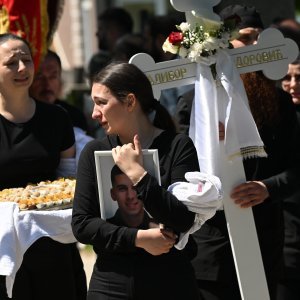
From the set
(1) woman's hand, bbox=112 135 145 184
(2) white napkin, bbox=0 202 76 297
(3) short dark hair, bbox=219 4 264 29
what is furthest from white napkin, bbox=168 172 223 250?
(3) short dark hair, bbox=219 4 264 29

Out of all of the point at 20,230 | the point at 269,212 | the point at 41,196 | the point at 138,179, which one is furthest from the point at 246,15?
the point at 138,179

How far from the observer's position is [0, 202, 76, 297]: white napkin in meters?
4.86

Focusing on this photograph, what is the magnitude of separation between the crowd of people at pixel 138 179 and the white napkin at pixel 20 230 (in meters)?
0.21

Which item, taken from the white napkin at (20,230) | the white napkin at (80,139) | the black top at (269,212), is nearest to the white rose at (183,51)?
the black top at (269,212)

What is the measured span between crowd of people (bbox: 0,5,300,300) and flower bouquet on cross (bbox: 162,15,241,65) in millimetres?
327

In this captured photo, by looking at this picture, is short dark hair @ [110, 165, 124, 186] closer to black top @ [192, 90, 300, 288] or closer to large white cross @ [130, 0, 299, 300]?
large white cross @ [130, 0, 299, 300]

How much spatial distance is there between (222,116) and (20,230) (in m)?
1.08

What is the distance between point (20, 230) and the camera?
4926 mm

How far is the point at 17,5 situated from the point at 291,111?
216 centimetres

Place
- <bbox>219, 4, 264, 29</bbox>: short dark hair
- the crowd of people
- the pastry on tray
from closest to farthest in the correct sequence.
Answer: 1. the crowd of people
2. the pastry on tray
3. <bbox>219, 4, 264, 29</bbox>: short dark hair

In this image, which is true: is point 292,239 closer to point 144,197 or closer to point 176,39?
point 176,39

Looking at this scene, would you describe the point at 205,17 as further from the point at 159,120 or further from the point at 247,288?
the point at 247,288

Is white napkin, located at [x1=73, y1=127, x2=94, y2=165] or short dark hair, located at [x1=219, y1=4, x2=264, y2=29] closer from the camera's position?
short dark hair, located at [x1=219, y1=4, x2=264, y2=29]

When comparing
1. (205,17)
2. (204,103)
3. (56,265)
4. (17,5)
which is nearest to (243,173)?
(204,103)
